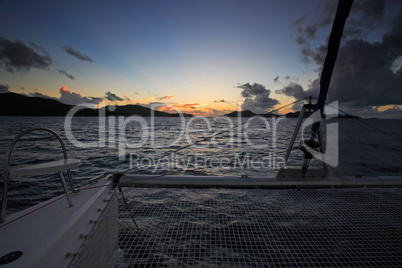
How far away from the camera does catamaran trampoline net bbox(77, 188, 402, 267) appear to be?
2.83 m

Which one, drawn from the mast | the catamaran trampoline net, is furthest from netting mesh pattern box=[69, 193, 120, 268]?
the mast

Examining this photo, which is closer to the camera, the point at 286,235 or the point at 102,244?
the point at 102,244

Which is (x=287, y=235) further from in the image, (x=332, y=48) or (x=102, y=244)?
(x=332, y=48)

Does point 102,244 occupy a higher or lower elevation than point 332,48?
lower

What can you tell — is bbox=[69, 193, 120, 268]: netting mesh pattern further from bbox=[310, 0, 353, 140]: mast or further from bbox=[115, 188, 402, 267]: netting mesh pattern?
bbox=[310, 0, 353, 140]: mast

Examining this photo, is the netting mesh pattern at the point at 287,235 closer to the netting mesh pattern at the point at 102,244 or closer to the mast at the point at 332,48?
the netting mesh pattern at the point at 102,244

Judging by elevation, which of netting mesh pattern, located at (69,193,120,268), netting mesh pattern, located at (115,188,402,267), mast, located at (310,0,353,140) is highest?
A: mast, located at (310,0,353,140)

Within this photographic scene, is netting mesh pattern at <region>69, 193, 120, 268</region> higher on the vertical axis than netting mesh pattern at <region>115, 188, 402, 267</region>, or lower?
higher

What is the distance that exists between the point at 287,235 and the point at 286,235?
0.02m

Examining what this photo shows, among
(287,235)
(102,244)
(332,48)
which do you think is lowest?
(287,235)

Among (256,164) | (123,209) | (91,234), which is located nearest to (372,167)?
(256,164)

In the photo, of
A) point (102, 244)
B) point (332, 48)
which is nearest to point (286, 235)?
point (102, 244)

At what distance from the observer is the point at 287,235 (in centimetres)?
358

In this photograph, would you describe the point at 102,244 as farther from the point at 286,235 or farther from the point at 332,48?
the point at 332,48
